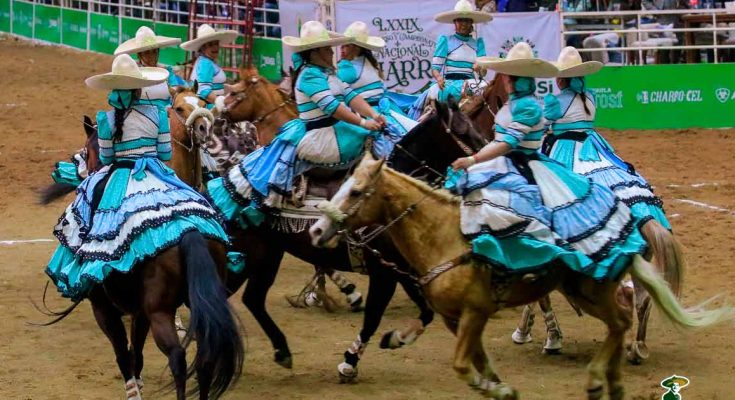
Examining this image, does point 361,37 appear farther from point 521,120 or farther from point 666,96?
point 666,96

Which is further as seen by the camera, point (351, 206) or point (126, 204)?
point (126, 204)

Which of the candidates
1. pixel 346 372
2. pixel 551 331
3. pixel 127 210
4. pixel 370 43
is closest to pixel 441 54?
pixel 370 43

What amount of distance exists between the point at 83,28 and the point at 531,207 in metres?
23.9

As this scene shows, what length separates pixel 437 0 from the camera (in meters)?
19.8

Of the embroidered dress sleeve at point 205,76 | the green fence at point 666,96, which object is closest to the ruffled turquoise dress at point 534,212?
the embroidered dress sleeve at point 205,76

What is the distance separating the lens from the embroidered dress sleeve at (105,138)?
25.3ft

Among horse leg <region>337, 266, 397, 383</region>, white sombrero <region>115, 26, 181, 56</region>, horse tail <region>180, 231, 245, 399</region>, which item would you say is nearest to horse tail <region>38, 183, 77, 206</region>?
white sombrero <region>115, 26, 181, 56</region>

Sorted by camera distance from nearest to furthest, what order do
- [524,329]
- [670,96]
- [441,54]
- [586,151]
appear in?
[586,151], [524,329], [441,54], [670,96]

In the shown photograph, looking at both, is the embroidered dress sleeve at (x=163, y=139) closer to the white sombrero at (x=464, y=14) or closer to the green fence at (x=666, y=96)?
the white sombrero at (x=464, y=14)

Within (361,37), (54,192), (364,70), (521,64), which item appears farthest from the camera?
(364,70)

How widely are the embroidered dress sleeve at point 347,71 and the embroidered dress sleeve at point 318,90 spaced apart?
1.34 m

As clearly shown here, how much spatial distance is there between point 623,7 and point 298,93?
508 inches

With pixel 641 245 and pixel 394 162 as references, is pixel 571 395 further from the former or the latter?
pixel 394 162

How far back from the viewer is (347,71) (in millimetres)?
10445
